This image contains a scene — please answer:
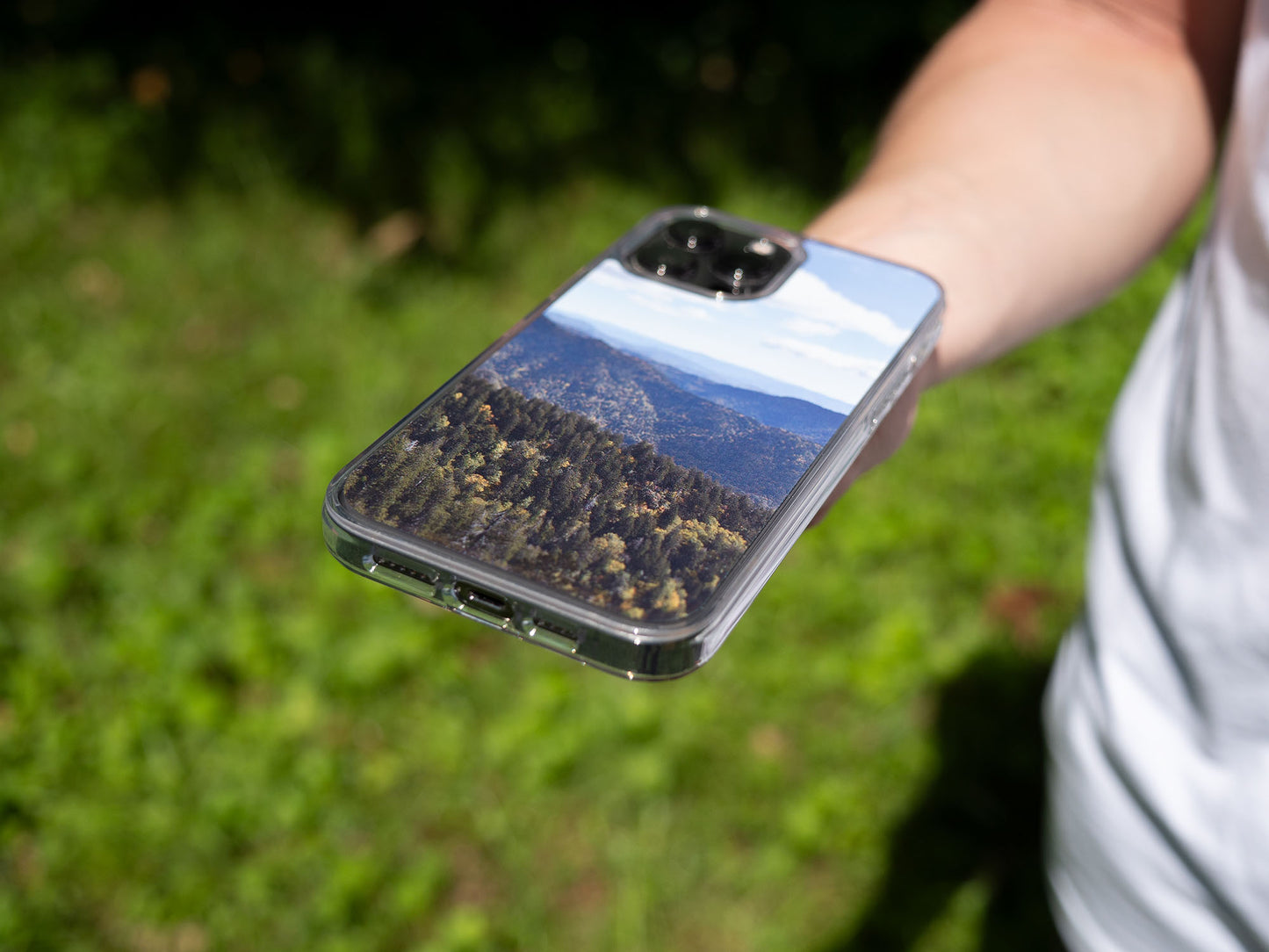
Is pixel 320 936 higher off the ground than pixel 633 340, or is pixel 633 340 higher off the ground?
pixel 633 340

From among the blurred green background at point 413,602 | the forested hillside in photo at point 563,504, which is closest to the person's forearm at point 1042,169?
the forested hillside in photo at point 563,504

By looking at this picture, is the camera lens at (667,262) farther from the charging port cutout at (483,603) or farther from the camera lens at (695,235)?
the charging port cutout at (483,603)

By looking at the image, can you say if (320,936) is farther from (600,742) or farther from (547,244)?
(547,244)

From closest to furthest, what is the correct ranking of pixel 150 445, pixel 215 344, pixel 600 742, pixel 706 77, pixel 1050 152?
pixel 1050 152 → pixel 600 742 → pixel 150 445 → pixel 215 344 → pixel 706 77

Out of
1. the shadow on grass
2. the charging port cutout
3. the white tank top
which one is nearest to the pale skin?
the white tank top

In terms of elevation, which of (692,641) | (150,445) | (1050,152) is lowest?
(150,445)

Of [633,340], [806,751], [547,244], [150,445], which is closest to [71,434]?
[150,445]
